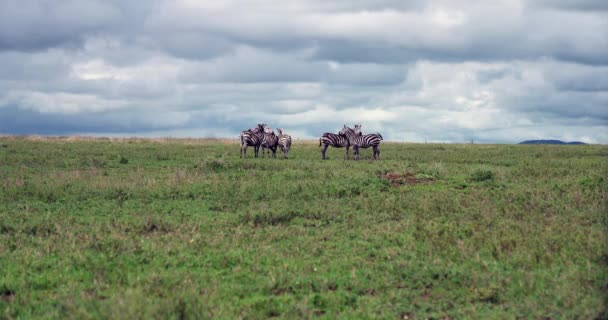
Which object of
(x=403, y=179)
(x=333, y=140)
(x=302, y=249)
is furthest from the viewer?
(x=333, y=140)

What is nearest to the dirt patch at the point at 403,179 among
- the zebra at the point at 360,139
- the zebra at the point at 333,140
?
the zebra at the point at 360,139

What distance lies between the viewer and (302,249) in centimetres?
1146

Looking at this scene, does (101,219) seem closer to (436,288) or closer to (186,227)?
(186,227)

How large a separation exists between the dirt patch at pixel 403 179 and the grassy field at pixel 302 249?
33.0 inches

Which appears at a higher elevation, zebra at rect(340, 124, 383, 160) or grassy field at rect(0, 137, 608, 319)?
zebra at rect(340, 124, 383, 160)

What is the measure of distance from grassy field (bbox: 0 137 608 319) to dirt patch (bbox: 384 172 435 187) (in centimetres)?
84

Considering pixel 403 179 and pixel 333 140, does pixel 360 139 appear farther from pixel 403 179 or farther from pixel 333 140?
pixel 403 179

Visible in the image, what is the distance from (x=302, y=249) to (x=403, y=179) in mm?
10639

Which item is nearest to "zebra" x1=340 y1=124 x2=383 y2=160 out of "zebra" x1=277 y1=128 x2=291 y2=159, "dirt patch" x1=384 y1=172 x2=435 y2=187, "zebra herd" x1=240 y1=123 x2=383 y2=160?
"zebra herd" x1=240 y1=123 x2=383 y2=160

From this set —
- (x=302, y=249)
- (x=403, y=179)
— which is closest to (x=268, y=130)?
(x=403, y=179)

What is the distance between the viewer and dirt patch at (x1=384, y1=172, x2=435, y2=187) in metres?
20.9

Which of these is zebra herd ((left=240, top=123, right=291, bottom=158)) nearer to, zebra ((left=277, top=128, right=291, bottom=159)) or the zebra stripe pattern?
zebra ((left=277, top=128, right=291, bottom=159))

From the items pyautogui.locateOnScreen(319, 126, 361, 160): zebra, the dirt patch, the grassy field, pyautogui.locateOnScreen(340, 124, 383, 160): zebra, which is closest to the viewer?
the grassy field

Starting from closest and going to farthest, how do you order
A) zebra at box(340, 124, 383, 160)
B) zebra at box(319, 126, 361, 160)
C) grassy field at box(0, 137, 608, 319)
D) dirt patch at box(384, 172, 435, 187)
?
1. grassy field at box(0, 137, 608, 319)
2. dirt patch at box(384, 172, 435, 187)
3. zebra at box(340, 124, 383, 160)
4. zebra at box(319, 126, 361, 160)
